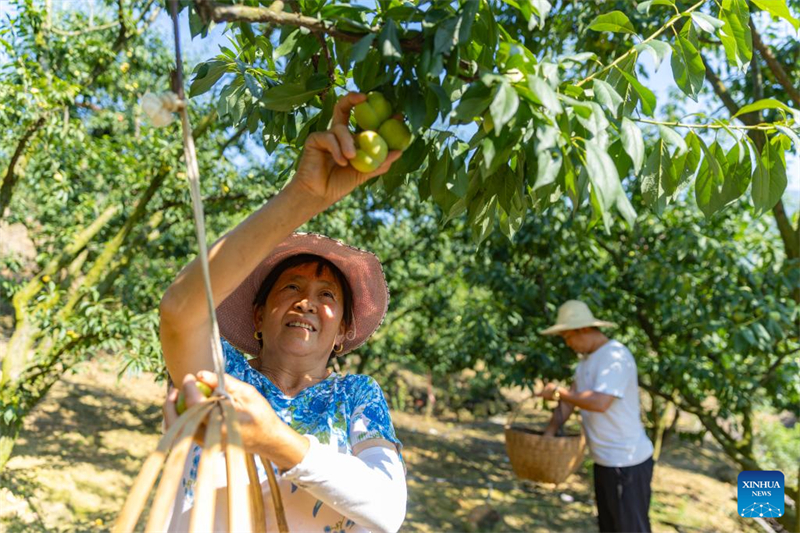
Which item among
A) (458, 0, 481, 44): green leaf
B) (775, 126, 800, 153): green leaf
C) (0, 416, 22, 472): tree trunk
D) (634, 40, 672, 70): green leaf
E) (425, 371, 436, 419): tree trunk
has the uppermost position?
(425, 371, 436, 419): tree trunk

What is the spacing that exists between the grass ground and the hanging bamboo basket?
136 inches

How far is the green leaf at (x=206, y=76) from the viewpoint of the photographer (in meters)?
1.33

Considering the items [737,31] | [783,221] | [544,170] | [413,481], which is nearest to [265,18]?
[544,170]

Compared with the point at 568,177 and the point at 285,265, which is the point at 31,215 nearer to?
the point at 285,265

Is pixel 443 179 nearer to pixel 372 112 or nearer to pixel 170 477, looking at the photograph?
pixel 372 112

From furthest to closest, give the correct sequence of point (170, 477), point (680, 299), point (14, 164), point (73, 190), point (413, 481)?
point (413, 481), point (680, 299), point (73, 190), point (14, 164), point (170, 477)

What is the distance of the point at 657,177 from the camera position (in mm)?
1251

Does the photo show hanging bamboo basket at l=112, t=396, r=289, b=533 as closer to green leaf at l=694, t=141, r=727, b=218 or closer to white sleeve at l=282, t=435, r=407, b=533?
white sleeve at l=282, t=435, r=407, b=533

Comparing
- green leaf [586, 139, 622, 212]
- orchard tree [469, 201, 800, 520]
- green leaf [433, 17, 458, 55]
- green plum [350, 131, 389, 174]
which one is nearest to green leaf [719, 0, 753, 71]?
green leaf [586, 139, 622, 212]

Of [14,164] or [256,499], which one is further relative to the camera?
[14,164]

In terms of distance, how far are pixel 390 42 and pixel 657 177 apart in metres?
0.62

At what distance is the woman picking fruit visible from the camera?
1059 millimetres

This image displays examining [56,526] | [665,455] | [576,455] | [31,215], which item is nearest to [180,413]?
[576,455]

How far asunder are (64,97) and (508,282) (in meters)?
3.42
